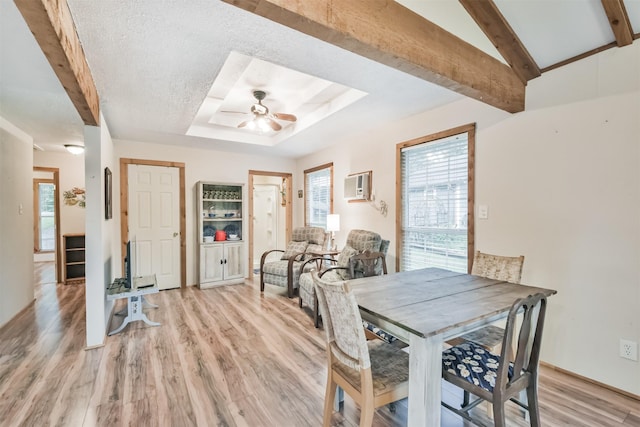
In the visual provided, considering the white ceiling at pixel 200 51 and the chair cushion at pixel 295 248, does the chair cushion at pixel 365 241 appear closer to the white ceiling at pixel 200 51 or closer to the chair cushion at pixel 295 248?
the chair cushion at pixel 295 248

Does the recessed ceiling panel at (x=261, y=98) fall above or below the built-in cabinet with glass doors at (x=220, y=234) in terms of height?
above

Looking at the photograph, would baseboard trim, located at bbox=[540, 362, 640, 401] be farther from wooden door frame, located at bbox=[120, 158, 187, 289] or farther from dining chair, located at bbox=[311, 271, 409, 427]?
wooden door frame, located at bbox=[120, 158, 187, 289]

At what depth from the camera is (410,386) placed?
52.4 inches

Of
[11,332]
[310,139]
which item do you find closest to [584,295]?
[310,139]

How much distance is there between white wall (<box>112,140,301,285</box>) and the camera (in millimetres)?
4514

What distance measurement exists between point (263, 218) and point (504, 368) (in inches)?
235

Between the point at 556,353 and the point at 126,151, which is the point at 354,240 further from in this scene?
the point at 126,151

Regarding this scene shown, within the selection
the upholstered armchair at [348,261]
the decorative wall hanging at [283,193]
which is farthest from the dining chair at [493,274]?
the decorative wall hanging at [283,193]

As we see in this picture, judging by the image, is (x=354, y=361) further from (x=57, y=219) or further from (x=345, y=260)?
(x=57, y=219)

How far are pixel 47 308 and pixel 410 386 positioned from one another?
4.76 m

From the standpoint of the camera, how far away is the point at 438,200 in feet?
10.6

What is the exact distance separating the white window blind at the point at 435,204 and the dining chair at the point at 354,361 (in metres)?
1.79

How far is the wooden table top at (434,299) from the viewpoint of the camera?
4.53 feet

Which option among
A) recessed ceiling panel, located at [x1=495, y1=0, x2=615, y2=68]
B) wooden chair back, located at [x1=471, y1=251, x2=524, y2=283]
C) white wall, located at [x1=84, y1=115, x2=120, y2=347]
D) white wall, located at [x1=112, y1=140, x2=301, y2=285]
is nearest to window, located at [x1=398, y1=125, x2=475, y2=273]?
wooden chair back, located at [x1=471, y1=251, x2=524, y2=283]
